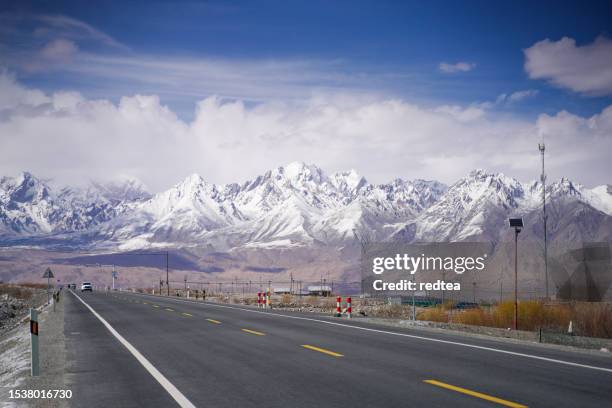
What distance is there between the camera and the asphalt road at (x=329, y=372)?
400 inches

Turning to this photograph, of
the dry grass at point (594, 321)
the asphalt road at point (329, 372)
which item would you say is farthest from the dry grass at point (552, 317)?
the asphalt road at point (329, 372)

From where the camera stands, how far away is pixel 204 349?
16.7 m

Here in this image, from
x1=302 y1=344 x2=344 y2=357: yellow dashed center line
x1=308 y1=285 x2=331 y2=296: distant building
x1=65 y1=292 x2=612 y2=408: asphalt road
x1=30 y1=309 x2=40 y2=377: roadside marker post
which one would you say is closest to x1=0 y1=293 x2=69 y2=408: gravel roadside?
x1=30 y1=309 x2=40 y2=377: roadside marker post

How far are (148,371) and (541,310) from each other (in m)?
21.4

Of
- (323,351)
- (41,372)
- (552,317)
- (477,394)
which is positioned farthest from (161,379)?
(552,317)

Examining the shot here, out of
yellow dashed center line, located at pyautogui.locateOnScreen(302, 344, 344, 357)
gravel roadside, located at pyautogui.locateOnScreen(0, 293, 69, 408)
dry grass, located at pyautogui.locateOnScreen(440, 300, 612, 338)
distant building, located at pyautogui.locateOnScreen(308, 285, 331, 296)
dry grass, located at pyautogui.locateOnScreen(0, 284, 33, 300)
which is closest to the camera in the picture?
gravel roadside, located at pyautogui.locateOnScreen(0, 293, 69, 408)

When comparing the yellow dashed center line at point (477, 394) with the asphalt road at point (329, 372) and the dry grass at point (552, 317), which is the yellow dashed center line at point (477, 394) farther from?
the dry grass at point (552, 317)

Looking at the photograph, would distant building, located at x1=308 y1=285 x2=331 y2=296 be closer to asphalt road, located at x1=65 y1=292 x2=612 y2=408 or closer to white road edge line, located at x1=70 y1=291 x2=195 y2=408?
asphalt road, located at x1=65 y1=292 x2=612 y2=408

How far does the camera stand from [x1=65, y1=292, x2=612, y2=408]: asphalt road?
10.2 meters

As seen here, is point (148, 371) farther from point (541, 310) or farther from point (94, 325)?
point (541, 310)

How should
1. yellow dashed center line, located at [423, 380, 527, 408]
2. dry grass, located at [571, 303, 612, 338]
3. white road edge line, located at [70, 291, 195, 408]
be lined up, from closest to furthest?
yellow dashed center line, located at [423, 380, 527, 408], white road edge line, located at [70, 291, 195, 408], dry grass, located at [571, 303, 612, 338]

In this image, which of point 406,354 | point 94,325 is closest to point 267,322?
point 94,325

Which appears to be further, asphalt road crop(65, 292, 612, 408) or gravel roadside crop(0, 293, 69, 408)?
gravel roadside crop(0, 293, 69, 408)

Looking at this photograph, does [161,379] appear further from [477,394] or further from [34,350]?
[477,394]
